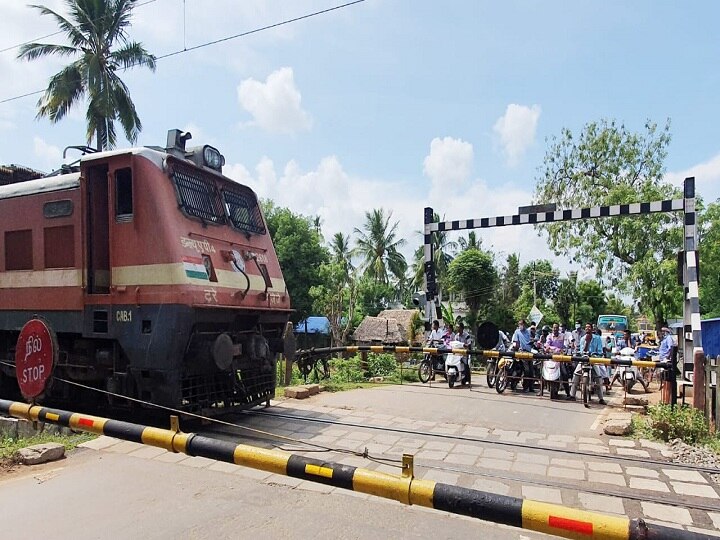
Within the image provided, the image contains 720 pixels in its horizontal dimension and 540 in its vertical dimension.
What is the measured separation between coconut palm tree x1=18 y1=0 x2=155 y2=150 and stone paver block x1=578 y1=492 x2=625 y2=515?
70.7 ft

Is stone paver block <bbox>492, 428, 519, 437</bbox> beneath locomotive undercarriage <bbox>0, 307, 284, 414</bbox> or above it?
beneath

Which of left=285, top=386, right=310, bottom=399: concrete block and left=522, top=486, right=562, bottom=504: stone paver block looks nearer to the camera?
left=522, top=486, right=562, bottom=504: stone paver block

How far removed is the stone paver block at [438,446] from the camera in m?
6.52

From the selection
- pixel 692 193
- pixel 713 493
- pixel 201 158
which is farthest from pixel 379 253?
pixel 713 493

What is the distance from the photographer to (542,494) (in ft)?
16.5

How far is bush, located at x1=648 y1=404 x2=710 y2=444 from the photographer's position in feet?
22.4

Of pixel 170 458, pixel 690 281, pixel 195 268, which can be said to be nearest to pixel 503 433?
pixel 170 458

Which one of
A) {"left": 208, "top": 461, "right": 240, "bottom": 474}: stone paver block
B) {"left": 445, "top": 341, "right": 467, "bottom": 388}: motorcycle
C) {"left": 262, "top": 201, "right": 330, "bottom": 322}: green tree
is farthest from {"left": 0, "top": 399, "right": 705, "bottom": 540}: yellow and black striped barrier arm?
{"left": 262, "top": 201, "right": 330, "bottom": 322}: green tree

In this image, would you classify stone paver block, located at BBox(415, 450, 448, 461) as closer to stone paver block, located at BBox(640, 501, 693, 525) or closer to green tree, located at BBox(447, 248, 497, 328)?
stone paver block, located at BBox(640, 501, 693, 525)

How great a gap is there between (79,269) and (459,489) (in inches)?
249

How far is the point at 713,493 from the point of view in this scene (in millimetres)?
5102

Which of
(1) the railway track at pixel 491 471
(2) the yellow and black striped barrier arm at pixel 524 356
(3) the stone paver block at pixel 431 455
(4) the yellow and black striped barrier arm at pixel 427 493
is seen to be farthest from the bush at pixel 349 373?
(4) the yellow and black striped barrier arm at pixel 427 493

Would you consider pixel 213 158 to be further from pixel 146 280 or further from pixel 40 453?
pixel 40 453

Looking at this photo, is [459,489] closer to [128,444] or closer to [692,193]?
[128,444]
